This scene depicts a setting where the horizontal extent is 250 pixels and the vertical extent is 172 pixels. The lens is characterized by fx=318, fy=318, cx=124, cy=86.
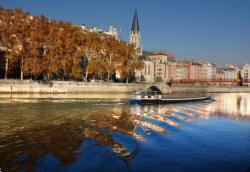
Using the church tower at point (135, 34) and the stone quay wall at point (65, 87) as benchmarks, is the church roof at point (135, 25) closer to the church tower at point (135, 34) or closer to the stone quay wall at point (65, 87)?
the church tower at point (135, 34)

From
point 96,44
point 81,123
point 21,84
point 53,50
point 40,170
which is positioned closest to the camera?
point 40,170

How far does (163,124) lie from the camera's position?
31906 millimetres

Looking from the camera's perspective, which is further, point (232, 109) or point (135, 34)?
point (135, 34)

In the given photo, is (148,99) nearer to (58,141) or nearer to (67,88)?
(67,88)

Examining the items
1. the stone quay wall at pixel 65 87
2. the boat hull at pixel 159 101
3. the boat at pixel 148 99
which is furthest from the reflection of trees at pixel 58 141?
the stone quay wall at pixel 65 87

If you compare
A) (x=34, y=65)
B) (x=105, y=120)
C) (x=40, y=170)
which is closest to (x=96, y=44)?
(x=34, y=65)

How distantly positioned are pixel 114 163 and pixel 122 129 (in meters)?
10.2

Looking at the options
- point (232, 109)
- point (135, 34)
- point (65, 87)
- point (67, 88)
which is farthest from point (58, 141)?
point (135, 34)

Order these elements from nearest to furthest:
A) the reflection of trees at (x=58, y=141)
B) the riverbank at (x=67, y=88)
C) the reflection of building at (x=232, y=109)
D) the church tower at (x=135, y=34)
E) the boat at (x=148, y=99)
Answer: the reflection of trees at (x=58, y=141)
the reflection of building at (x=232, y=109)
the boat at (x=148, y=99)
the riverbank at (x=67, y=88)
the church tower at (x=135, y=34)

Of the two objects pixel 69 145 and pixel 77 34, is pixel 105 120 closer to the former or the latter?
pixel 69 145

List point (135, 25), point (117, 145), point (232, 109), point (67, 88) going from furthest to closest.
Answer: point (135, 25), point (67, 88), point (232, 109), point (117, 145)

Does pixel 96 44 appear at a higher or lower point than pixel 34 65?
higher

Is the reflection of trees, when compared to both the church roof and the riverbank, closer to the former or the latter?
the riverbank

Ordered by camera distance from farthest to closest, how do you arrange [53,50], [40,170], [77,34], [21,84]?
1. [77,34]
2. [53,50]
3. [21,84]
4. [40,170]
